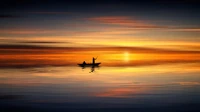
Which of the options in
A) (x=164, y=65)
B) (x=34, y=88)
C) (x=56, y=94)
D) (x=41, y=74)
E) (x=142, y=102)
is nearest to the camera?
(x=142, y=102)

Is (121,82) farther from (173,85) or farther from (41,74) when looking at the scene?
(41,74)

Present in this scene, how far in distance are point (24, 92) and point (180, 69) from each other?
1775 cm

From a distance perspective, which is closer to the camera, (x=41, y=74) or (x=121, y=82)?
(x=121, y=82)

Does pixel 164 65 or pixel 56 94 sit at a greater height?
pixel 164 65

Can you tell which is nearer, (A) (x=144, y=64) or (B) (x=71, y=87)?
(B) (x=71, y=87)

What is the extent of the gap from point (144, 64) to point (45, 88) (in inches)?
754

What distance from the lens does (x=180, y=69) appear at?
188ft

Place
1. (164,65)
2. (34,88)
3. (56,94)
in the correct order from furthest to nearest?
(164,65), (34,88), (56,94)

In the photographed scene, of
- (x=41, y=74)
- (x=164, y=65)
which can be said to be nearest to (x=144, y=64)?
(x=164, y=65)

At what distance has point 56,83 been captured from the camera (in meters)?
48.5

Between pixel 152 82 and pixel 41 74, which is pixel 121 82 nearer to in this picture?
pixel 152 82

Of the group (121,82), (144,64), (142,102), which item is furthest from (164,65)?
(142,102)

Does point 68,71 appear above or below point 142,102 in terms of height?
above

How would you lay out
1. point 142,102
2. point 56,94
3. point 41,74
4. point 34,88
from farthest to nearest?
point 41,74, point 34,88, point 56,94, point 142,102
